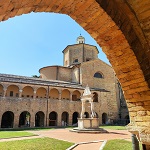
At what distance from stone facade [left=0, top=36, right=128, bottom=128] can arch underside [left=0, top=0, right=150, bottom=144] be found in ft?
76.8

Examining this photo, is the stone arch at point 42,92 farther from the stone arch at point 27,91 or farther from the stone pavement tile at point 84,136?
the stone pavement tile at point 84,136

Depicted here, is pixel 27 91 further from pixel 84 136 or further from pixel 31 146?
pixel 31 146

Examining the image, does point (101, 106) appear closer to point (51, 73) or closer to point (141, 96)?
point (51, 73)

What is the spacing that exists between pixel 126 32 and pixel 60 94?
27.0 m

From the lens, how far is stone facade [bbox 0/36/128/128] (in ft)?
83.1

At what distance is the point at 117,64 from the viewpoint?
11.2 feet

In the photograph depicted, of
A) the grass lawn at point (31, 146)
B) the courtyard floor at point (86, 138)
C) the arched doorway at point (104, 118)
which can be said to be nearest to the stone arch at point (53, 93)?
the arched doorway at point (104, 118)

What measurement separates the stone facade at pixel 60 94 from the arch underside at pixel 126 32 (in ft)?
76.8

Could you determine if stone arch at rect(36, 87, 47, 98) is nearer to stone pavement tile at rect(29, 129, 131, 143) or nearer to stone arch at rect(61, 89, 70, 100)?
stone arch at rect(61, 89, 70, 100)

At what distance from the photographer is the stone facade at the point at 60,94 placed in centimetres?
2534

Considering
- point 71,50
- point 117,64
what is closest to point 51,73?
point 71,50

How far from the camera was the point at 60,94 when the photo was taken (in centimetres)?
2934

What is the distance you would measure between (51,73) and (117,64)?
109 feet

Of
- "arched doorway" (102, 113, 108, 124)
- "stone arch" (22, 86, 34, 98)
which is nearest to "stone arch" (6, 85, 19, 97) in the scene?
"stone arch" (22, 86, 34, 98)
